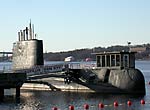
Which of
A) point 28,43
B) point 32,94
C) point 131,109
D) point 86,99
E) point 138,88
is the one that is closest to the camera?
point 131,109

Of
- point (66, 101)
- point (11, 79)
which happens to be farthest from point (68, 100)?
point (11, 79)

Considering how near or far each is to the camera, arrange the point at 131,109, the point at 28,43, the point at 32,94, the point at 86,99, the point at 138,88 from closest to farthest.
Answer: the point at 131,109 < the point at 86,99 < the point at 138,88 < the point at 32,94 < the point at 28,43

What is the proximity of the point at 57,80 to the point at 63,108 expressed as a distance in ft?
57.3

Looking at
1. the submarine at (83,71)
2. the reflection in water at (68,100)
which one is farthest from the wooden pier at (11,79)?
the submarine at (83,71)

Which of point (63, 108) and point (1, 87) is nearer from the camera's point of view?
point (63, 108)

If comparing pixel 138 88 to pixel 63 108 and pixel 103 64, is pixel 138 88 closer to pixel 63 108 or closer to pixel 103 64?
pixel 103 64

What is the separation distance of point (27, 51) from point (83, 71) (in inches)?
367

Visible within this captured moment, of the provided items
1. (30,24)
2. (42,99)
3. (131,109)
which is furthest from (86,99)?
(30,24)

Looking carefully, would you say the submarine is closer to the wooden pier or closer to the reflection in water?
the reflection in water

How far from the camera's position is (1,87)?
53469 millimetres

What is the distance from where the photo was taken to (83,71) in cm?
6025

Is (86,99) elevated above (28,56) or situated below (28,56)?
below

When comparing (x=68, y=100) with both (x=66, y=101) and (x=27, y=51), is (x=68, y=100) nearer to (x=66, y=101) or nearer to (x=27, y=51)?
(x=66, y=101)

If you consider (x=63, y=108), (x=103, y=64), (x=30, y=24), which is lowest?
(x=63, y=108)
